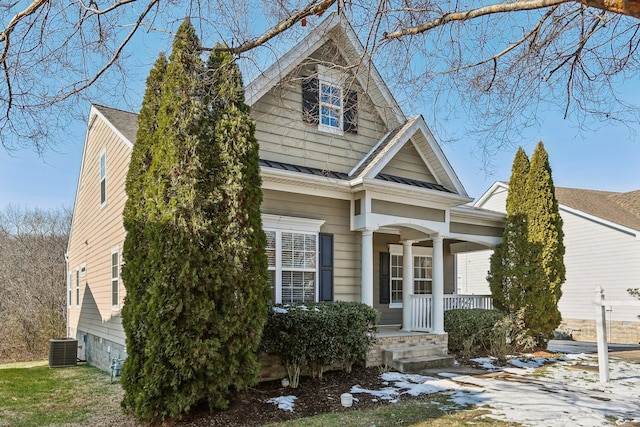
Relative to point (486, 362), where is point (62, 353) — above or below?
below

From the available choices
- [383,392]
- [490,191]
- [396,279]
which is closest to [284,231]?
[383,392]

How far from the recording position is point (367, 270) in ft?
29.8

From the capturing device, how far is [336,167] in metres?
9.66

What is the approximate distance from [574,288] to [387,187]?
1205cm

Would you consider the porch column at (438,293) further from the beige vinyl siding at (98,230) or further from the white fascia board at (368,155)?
the beige vinyl siding at (98,230)

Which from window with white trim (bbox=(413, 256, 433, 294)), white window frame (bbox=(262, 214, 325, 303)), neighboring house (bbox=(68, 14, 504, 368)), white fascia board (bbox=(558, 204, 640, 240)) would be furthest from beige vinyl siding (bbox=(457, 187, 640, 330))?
white window frame (bbox=(262, 214, 325, 303))

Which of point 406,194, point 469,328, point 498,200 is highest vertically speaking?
point 498,200

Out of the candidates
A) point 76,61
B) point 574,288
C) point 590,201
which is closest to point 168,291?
point 76,61

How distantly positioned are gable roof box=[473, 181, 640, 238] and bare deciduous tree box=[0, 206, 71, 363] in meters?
18.1

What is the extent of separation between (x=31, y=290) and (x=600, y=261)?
20524mm

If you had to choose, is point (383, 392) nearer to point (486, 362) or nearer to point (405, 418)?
point (405, 418)

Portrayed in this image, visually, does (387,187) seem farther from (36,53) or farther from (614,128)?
(36,53)

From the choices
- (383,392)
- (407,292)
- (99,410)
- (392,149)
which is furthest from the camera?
(407,292)

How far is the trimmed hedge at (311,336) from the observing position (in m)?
7.32
